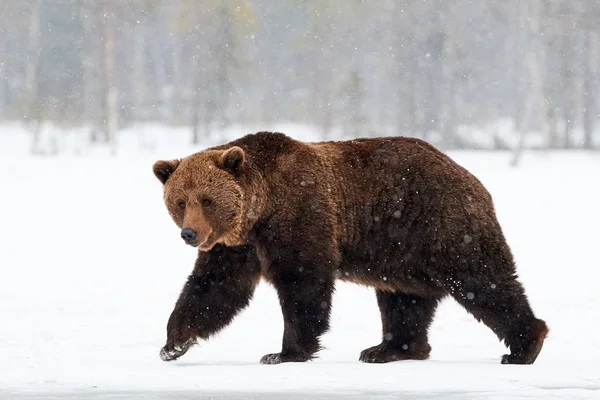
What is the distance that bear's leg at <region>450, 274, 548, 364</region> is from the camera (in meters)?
6.04

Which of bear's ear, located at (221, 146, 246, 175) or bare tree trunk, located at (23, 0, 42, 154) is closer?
bear's ear, located at (221, 146, 246, 175)

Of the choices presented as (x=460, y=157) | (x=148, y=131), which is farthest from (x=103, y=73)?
(x=460, y=157)

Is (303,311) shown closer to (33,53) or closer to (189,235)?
(189,235)

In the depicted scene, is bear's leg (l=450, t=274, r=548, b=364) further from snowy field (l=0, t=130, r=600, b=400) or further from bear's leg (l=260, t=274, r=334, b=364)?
bear's leg (l=260, t=274, r=334, b=364)

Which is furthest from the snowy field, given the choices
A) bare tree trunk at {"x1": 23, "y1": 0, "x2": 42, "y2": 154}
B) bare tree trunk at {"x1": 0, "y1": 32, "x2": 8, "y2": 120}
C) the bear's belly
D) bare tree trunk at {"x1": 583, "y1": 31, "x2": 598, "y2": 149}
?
bare tree trunk at {"x1": 0, "y1": 32, "x2": 8, "y2": 120}

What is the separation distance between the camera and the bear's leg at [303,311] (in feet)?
19.1

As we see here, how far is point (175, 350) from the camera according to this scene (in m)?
6.09

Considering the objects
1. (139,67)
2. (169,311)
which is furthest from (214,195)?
(139,67)

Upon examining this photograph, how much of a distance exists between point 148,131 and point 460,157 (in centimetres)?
1058

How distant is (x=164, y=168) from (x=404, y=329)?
1787mm

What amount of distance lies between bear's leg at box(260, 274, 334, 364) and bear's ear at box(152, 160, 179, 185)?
87 centimetres

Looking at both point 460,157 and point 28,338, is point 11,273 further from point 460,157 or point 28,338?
point 460,157

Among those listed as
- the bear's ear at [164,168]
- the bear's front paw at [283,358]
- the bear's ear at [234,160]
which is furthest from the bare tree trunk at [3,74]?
the bear's front paw at [283,358]

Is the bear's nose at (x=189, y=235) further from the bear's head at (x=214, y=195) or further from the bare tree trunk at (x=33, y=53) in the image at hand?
the bare tree trunk at (x=33, y=53)
